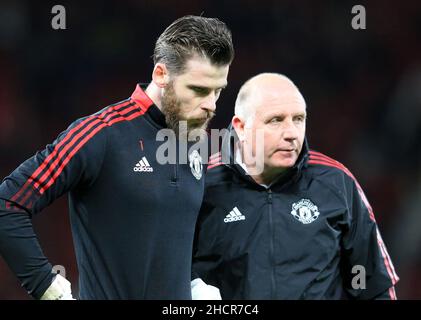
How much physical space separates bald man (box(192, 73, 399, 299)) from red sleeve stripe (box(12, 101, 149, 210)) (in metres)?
0.63

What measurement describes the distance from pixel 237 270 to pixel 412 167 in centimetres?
387

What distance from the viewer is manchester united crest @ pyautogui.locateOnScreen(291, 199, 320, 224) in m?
3.28

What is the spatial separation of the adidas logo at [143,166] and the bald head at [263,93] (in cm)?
71

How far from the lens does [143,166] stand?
2.82 metres

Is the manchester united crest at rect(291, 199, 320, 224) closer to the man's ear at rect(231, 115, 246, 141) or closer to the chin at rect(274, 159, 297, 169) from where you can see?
the chin at rect(274, 159, 297, 169)

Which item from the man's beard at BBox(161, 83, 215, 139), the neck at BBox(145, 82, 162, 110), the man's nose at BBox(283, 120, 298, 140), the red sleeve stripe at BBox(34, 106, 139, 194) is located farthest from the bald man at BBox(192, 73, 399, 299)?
the red sleeve stripe at BBox(34, 106, 139, 194)

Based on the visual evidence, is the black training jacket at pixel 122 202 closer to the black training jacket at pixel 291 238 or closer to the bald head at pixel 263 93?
the black training jacket at pixel 291 238

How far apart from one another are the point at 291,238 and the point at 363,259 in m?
0.33

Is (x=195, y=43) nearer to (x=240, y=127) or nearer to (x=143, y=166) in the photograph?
(x=143, y=166)

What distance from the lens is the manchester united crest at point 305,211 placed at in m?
3.28

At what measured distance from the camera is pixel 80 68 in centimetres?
677

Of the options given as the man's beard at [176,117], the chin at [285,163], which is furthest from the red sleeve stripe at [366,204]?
the man's beard at [176,117]

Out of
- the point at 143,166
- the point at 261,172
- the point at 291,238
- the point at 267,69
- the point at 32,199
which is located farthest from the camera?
the point at 267,69

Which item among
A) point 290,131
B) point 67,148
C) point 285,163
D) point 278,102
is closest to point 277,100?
point 278,102
